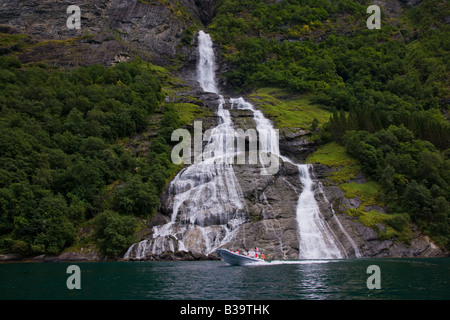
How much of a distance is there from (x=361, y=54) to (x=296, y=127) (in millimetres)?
57718

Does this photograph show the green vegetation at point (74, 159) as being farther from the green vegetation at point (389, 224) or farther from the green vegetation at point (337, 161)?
the green vegetation at point (389, 224)

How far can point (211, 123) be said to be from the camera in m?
70.6

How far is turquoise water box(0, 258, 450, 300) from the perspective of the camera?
17.5 meters

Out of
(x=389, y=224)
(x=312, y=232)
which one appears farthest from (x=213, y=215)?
(x=389, y=224)

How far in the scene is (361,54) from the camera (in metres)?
111

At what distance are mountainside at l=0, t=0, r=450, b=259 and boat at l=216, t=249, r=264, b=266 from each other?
23.6 feet

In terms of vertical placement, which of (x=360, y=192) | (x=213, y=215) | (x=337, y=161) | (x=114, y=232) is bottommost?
(x=114, y=232)

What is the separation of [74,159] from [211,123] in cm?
2917

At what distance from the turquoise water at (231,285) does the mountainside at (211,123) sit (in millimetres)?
13832

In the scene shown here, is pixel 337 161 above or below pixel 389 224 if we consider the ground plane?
above

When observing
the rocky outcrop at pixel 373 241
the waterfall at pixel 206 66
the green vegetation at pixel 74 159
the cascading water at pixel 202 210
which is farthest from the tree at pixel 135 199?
the waterfall at pixel 206 66

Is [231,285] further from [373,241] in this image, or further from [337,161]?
[337,161]

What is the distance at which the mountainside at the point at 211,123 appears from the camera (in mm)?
41781

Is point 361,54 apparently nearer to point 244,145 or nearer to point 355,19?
point 355,19
